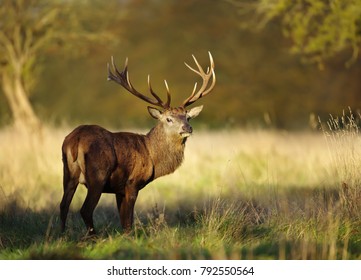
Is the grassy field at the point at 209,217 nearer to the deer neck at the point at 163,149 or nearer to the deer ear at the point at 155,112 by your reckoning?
the deer neck at the point at 163,149

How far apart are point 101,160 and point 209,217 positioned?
1230mm

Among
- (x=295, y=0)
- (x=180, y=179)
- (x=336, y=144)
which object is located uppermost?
(x=295, y=0)

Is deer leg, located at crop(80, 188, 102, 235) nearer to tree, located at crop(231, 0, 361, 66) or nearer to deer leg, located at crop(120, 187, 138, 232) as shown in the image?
deer leg, located at crop(120, 187, 138, 232)

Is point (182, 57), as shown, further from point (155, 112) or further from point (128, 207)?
point (128, 207)

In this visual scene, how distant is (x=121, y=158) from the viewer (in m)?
8.10

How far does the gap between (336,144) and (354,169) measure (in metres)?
0.43

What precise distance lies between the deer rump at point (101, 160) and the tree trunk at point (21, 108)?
1017 centimetres

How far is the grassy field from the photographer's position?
22.4 feet

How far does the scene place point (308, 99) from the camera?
42031 millimetres

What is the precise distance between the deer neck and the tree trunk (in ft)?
32.4

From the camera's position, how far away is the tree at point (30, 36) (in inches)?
776

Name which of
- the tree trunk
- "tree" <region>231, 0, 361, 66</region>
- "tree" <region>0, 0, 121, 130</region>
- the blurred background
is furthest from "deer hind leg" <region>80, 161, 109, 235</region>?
"tree" <region>0, 0, 121, 130</region>
